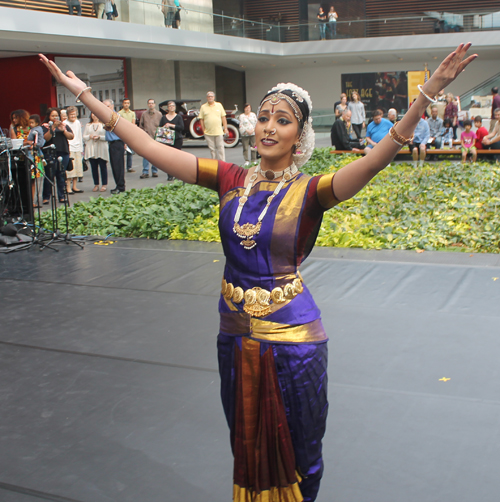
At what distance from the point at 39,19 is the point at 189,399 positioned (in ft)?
52.0

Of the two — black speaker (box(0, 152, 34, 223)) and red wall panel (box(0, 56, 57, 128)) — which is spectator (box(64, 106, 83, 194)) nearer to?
black speaker (box(0, 152, 34, 223))

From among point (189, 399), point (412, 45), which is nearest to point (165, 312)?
point (189, 399)

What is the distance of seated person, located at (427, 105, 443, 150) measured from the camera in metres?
15.2

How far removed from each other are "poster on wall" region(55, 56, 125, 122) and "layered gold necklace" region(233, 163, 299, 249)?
1992 centimetres

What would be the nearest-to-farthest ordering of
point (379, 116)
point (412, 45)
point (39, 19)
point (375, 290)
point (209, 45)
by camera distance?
point (375, 290) < point (379, 116) < point (39, 19) < point (209, 45) < point (412, 45)

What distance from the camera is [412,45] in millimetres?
27312

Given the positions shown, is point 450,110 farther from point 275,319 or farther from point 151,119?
point 275,319

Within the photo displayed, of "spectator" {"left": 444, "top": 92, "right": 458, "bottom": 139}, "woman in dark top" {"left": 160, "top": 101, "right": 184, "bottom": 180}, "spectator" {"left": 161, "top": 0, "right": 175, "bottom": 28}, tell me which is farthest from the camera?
"spectator" {"left": 161, "top": 0, "right": 175, "bottom": 28}

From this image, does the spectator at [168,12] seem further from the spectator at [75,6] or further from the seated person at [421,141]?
the seated person at [421,141]

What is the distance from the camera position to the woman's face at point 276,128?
214 centimetres

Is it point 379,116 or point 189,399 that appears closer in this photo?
point 189,399

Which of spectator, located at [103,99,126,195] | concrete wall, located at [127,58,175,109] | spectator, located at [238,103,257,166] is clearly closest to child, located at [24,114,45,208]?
spectator, located at [103,99,126,195]

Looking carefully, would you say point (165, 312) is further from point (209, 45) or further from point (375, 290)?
point (209, 45)

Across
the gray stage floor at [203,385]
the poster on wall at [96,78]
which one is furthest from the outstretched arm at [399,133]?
the poster on wall at [96,78]
